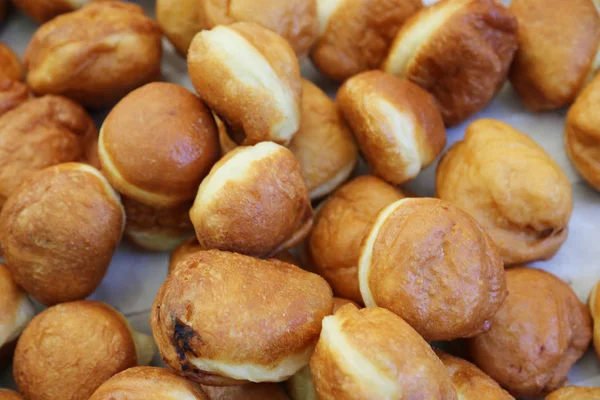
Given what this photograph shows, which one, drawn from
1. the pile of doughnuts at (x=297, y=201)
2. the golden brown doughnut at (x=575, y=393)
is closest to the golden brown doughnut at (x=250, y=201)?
the pile of doughnuts at (x=297, y=201)

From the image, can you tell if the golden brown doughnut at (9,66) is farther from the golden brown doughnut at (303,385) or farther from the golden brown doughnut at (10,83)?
the golden brown doughnut at (303,385)

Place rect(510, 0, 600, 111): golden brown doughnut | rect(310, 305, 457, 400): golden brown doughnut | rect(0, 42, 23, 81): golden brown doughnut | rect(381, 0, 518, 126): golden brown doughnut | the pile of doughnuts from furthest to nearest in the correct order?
rect(0, 42, 23, 81): golden brown doughnut
rect(510, 0, 600, 111): golden brown doughnut
rect(381, 0, 518, 126): golden brown doughnut
the pile of doughnuts
rect(310, 305, 457, 400): golden brown doughnut

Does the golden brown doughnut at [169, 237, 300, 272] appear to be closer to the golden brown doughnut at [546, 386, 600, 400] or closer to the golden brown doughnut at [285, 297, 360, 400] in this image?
the golden brown doughnut at [285, 297, 360, 400]

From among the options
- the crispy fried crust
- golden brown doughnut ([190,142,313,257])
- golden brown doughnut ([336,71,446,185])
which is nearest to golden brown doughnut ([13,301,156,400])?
the crispy fried crust

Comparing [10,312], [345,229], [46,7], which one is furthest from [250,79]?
[46,7]

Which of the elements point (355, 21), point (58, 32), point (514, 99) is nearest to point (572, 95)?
point (514, 99)

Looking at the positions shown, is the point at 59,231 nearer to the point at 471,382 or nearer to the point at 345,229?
the point at 345,229

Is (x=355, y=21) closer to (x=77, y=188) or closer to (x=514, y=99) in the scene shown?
(x=514, y=99)
